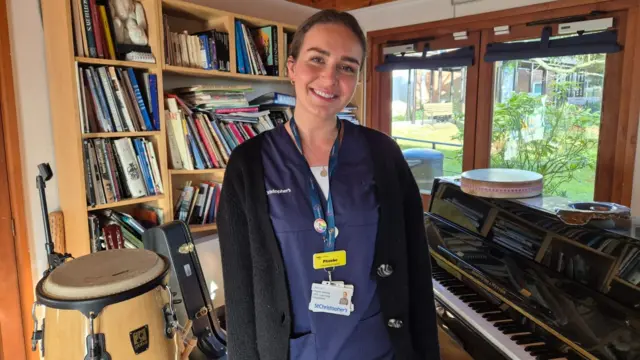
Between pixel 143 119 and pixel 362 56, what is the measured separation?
124 cm

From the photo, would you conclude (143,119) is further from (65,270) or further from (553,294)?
(553,294)

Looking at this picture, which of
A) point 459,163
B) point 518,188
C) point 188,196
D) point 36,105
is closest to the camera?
point 518,188

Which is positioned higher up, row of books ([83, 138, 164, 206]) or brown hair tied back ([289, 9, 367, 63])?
brown hair tied back ([289, 9, 367, 63])

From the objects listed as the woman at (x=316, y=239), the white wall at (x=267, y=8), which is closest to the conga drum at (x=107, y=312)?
the woman at (x=316, y=239)

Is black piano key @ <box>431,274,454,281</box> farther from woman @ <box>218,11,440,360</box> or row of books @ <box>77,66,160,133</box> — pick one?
row of books @ <box>77,66,160,133</box>

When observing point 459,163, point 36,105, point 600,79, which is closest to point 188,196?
point 36,105

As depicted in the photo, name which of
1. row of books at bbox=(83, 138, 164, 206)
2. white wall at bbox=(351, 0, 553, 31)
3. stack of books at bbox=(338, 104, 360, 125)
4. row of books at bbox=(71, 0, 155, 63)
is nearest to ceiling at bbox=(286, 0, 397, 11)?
white wall at bbox=(351, 0, 553, 31)

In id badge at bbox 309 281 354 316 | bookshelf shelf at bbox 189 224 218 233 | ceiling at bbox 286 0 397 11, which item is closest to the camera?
id badge at bbox 309 281 354 316

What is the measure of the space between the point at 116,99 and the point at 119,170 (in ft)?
0.98

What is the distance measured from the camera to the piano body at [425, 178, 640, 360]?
1.06 meters

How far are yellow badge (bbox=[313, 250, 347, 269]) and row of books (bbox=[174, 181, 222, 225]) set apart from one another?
4.33ft

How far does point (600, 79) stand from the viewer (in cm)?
207

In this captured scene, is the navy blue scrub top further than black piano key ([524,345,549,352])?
No

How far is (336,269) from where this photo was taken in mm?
933
